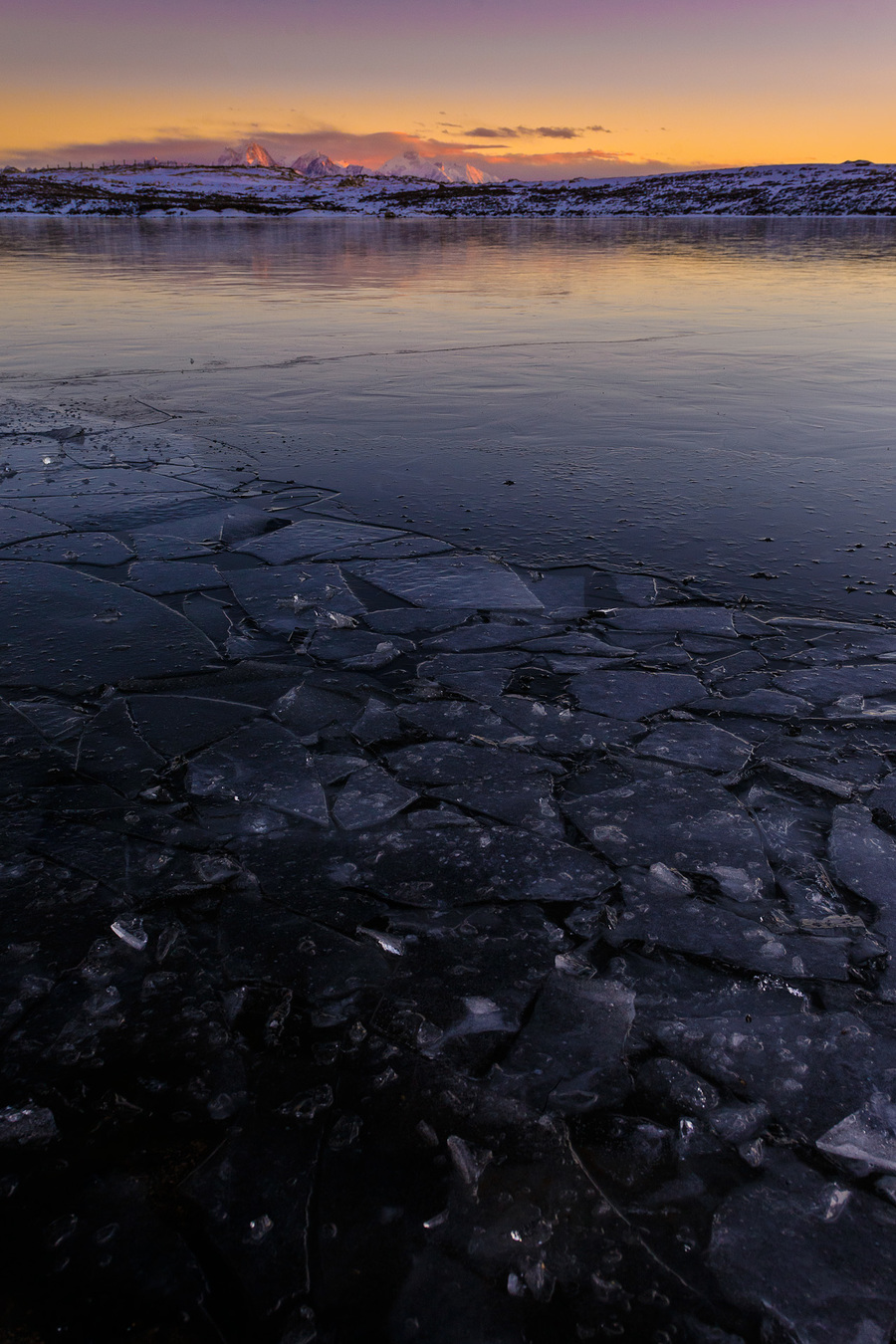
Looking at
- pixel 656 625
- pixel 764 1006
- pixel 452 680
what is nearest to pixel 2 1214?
pixel 764 1006

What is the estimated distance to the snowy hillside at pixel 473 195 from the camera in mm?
73500

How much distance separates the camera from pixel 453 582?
3982 millimetres

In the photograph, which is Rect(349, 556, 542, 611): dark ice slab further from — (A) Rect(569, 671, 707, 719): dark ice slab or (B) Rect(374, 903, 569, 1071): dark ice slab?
(B) Rect(374, 903, 569, 1071): dark ice slab

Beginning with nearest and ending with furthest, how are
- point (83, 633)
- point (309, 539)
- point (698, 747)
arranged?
Result: point (698, 747) → point (83, 633) → point (309, 539)

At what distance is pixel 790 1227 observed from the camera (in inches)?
55.1

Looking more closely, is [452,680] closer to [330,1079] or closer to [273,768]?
[273,768]

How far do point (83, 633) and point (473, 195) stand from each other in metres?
118

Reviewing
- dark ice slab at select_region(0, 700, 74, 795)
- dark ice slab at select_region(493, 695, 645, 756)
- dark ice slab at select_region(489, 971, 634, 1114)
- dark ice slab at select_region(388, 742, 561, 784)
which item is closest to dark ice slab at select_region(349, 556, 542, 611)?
dark ice slab at select_region(493, 695, 645, 756)

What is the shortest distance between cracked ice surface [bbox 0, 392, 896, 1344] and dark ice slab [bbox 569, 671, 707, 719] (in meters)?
0.02

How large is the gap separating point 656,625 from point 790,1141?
7.72 feet

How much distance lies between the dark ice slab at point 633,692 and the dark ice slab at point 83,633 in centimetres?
156

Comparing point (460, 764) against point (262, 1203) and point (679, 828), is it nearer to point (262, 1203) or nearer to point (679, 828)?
point (679, 828)

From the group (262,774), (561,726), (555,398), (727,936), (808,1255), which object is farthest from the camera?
(555,398)

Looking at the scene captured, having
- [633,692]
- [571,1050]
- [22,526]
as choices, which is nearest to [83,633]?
[22,526]
